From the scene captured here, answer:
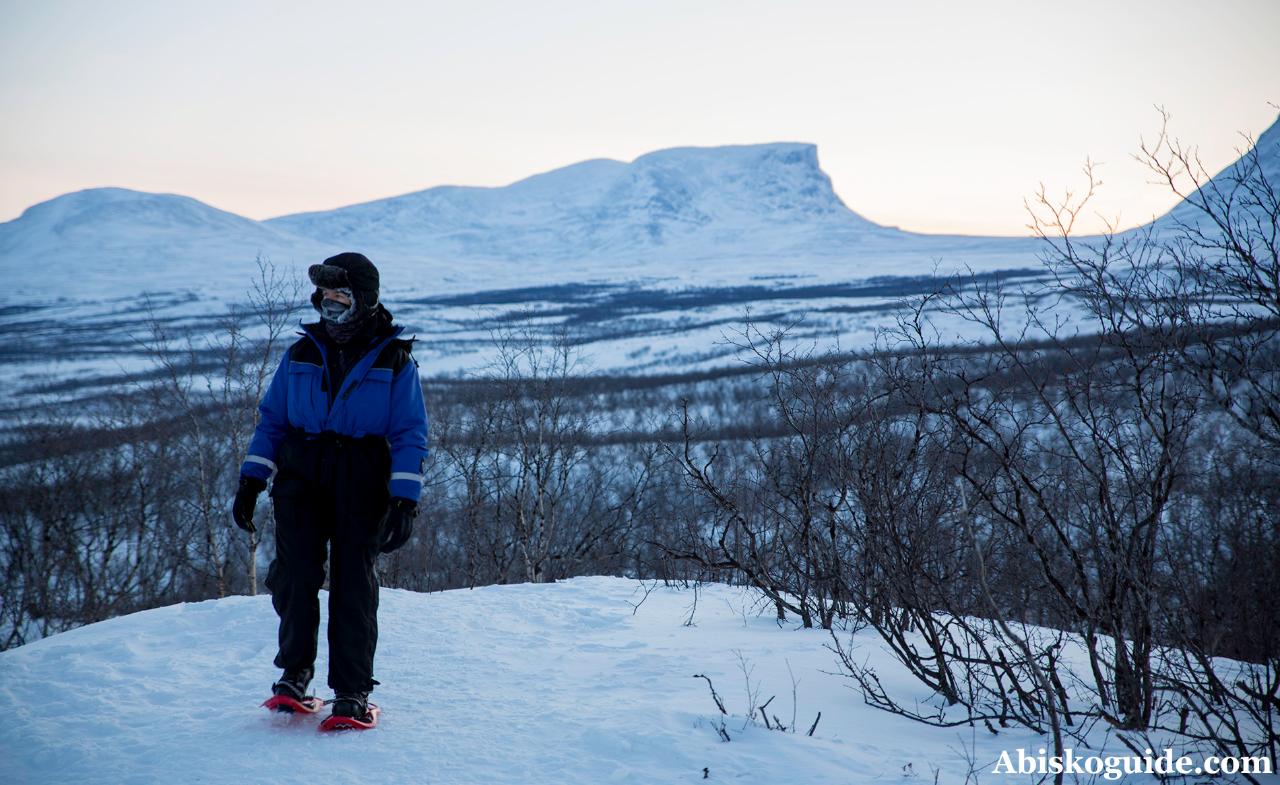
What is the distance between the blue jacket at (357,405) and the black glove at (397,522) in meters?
0.04

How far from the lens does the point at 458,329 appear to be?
303 ft

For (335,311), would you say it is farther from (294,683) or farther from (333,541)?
(294,683)

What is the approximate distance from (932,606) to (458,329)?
302 feet

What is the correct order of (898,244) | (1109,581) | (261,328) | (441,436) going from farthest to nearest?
(898,244)
(261,328)
(441,436)
(1109,581)

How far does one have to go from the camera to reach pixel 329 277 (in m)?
3.16

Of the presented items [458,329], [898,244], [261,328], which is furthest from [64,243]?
[898,244]

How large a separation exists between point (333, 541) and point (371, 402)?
0.60 m

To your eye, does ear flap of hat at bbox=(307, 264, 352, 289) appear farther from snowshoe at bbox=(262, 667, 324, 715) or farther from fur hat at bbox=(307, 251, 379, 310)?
snowshoe at bbox=(262, 667, 324, 715)

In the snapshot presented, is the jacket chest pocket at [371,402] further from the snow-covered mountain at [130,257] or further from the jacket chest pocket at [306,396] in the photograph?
the snow-covered mountain at [130,257]

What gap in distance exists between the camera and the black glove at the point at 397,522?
10.3ft

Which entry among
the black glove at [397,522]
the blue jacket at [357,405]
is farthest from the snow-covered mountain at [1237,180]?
the black glove at [397,522]

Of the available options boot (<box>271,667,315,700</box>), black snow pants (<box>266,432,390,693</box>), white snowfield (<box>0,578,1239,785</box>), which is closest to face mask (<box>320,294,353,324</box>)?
black snow pants (<box>266,432,390,693</box>)

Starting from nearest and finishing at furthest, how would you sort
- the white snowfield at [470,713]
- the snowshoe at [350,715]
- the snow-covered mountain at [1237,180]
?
1. the white snowfield at [470,713]
2. the snowshoe at [350,715]
3. the snow-covered mountain at [1237,180]

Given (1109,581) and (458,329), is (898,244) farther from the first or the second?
(1109,581)
